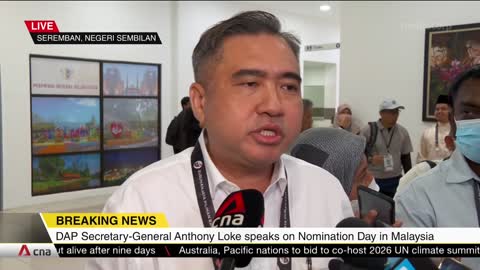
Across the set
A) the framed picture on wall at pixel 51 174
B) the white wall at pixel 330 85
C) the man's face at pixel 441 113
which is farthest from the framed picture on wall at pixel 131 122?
the man's face at pixel 441 113

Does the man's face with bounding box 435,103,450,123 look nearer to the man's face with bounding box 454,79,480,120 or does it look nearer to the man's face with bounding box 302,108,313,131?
the man's face with bounding box 302,108,313,131

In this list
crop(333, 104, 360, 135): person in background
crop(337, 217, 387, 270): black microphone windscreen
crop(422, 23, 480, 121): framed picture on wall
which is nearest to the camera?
crop(337, 217, 387, 270): black microphone windscreen

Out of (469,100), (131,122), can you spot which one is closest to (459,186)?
(469,100)

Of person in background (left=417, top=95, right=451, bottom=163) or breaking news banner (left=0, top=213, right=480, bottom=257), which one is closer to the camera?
breaking news banner (left=0, top=213, right=480, bottom=257)

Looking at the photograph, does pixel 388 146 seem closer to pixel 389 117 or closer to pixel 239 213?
pixel 389 117

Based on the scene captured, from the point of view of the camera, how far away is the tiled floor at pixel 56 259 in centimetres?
130

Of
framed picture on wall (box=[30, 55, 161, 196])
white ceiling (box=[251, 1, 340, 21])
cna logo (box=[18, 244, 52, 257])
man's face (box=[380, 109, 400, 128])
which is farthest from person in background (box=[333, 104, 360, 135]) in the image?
cna logo (box=[18, 244, 52, 257])

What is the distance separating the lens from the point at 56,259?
129cm

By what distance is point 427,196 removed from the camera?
1110 mm

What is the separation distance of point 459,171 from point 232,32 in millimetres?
741

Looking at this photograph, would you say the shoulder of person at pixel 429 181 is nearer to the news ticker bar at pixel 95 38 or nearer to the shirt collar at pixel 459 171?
Result: the shirt collar at pixel 459 171

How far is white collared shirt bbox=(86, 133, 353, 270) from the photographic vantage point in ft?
2.74

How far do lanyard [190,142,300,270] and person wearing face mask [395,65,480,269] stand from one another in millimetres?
410

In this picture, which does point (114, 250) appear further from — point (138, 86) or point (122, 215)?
point (138, 86)
